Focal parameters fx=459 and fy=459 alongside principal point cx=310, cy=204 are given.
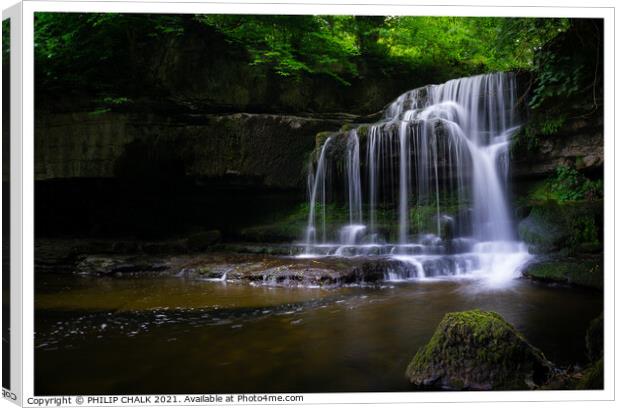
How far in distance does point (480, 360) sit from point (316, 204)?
26.3 feet

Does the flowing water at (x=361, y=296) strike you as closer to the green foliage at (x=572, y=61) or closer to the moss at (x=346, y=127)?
the moss at (x=346, y=127)

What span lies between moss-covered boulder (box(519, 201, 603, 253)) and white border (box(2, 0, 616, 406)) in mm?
4102

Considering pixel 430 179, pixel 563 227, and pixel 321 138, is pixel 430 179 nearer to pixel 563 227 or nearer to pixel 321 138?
pixel 321 138

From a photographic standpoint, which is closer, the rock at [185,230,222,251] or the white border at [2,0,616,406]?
the white border at [2,0,616,406]

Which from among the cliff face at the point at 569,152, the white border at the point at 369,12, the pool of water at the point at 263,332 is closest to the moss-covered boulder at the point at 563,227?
the cliff face at the point at 569,152

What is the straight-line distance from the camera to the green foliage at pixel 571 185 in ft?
27.7

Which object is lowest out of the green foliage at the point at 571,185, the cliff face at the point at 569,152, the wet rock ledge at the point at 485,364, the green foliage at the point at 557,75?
the wet rock ledge at the point at 485,364

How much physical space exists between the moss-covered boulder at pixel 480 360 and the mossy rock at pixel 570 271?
3259 mm

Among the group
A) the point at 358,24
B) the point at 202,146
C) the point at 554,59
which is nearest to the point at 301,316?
the point at 554,59

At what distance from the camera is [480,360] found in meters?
3.02

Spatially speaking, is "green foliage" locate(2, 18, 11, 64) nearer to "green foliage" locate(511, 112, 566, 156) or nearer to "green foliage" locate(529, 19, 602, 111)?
"green foliage" locate(529, 19, 602, 111)

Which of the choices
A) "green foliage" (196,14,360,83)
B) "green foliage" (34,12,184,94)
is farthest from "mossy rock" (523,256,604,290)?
"green foliage" (34,12,184,94)

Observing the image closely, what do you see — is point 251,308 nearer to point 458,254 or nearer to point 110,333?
point 110,333

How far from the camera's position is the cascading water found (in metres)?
8.74
